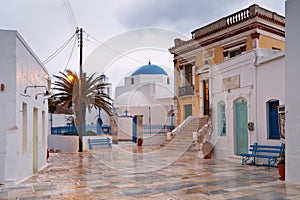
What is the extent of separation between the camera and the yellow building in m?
18.1

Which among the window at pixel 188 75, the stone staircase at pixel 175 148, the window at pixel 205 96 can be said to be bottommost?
the stone staircase at pixel 175 148

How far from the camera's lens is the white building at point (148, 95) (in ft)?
107

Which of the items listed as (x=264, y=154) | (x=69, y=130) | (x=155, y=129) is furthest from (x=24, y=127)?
(x=155, y=129)

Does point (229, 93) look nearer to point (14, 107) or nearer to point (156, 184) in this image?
point (156, 184)

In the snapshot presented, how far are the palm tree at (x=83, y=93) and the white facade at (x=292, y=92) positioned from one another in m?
15.3

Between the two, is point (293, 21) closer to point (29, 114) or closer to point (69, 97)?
point (29, 114)

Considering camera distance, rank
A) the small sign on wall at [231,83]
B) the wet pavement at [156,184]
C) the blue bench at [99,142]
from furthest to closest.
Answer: the blue bench at [99,142]
the small sign on wall at [231,83]
the wet pavement at [156,184]

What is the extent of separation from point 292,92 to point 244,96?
4391 millimetres

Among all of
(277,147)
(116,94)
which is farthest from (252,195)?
(116,94)

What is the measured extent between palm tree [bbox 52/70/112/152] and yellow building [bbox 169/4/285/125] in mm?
5942

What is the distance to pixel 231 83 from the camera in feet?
45.1

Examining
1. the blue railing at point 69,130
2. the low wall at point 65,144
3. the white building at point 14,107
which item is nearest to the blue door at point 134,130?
the blue railing at point 69,130

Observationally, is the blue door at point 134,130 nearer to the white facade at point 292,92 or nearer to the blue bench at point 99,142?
the blue bench at point 99,142

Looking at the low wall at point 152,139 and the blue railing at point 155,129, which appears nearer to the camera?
the low wall at point 152,139
